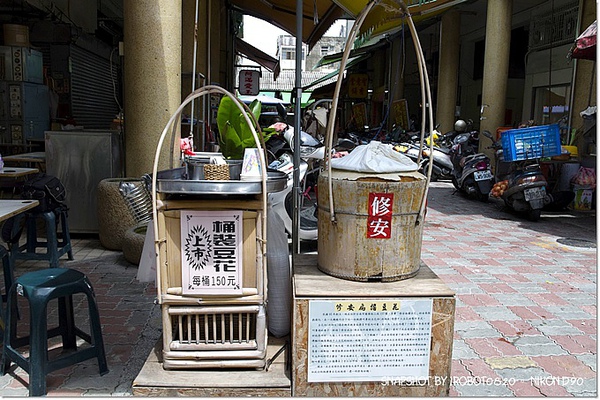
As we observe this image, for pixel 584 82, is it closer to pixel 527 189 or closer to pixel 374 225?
pixel 527 189

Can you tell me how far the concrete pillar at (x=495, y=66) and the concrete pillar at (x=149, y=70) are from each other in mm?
8362

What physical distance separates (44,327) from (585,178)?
8.66 metres

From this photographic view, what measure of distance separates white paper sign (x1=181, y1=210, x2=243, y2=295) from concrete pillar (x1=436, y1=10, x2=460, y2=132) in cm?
1337

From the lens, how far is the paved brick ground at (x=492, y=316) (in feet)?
9.87

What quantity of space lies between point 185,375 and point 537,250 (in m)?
5.14

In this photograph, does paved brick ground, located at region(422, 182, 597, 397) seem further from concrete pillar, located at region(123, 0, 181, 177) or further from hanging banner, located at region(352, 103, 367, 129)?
hanging banner, located at region(352, 103, 367, 129)

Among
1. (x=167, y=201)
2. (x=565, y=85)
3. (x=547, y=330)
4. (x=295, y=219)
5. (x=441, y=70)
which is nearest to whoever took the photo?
(x=167, y=201)

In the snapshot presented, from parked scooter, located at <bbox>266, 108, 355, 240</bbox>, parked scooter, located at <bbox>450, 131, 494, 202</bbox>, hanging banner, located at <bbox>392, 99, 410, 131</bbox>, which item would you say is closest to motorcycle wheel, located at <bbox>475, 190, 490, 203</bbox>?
parked scooter, located at <bbox>450, 131, 494, 202</bbox>

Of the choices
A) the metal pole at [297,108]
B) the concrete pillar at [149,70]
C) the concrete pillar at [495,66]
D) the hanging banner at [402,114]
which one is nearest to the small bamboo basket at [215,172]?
the metal pole at [297,108]

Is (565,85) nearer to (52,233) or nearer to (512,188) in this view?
(512,188)

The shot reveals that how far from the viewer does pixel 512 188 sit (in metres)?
8.13

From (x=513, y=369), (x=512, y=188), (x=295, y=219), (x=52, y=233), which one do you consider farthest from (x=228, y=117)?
(x=512, y=188)

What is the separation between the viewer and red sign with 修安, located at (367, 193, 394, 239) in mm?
2740

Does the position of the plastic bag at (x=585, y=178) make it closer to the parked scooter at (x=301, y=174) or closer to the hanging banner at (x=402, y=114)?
the parked scooter at (x=301, y=174)
